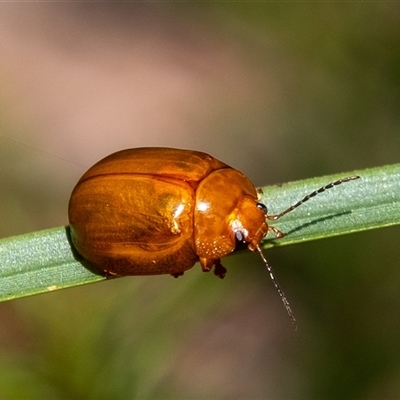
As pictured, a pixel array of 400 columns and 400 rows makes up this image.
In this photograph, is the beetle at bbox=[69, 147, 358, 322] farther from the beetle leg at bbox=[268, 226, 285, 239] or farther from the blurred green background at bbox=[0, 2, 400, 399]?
the blurred green background at bbox=[0, 2, 400, 399]

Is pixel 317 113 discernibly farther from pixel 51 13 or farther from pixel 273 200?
pixel 51 13

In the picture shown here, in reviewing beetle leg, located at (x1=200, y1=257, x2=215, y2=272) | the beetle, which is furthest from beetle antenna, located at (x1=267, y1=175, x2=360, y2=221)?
beetle leg, located at (x1=200, y1=257, x2=215, y2=272)

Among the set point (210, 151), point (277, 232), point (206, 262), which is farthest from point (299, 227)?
point (210, 151)

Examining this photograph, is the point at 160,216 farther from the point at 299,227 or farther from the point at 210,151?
the point at 210,151

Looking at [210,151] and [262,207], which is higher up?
[262,207]

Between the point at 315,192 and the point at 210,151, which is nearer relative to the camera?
the point at 315,192

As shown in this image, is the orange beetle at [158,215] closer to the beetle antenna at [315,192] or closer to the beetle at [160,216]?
the beetle at [160,216]
